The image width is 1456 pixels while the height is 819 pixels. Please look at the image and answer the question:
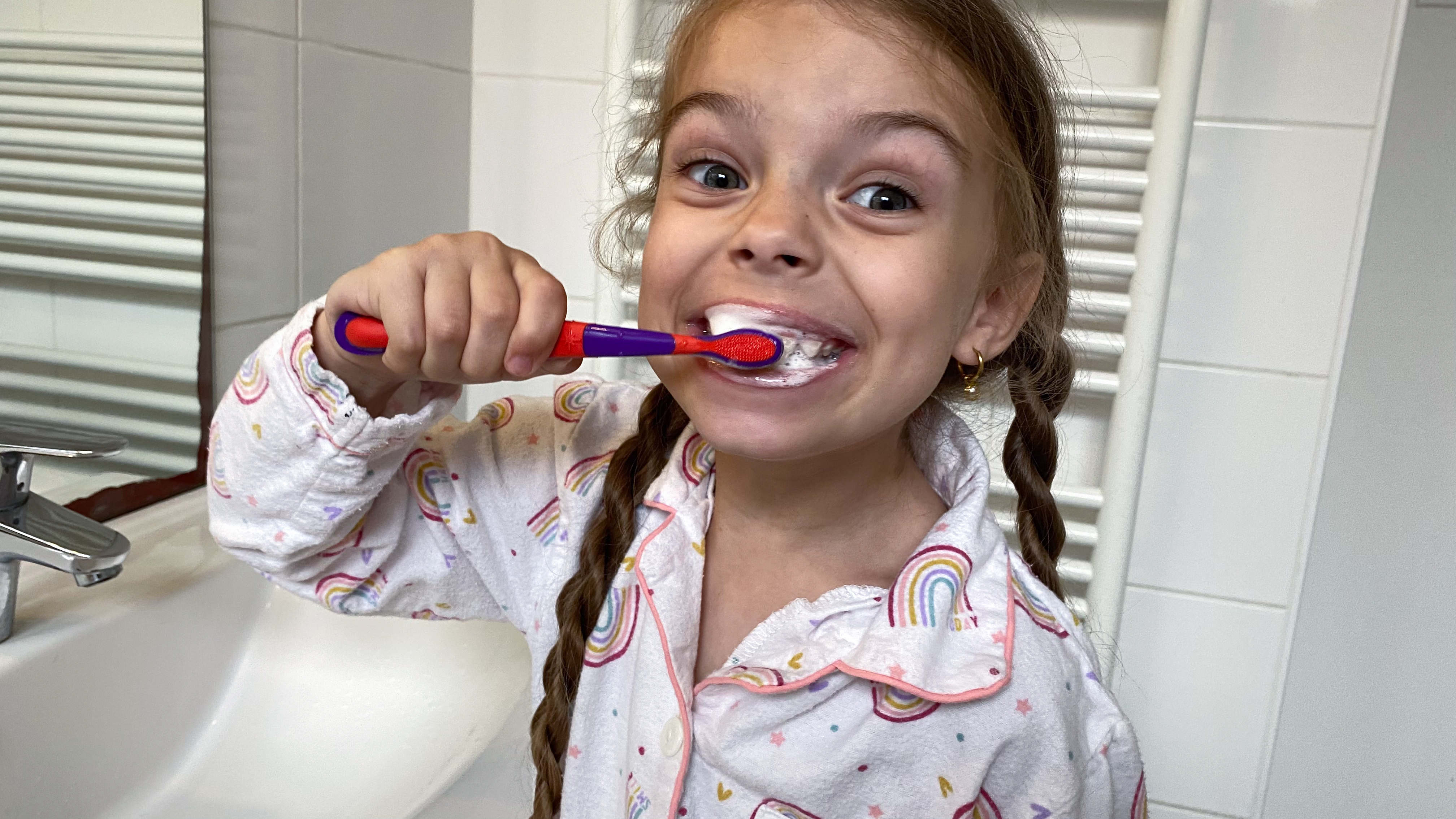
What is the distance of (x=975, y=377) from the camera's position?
0.67m

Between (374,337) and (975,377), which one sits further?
(975,377)

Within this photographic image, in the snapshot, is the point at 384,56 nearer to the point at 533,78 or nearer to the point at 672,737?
the point at 533,78

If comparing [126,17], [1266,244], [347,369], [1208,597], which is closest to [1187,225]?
[1266,244]

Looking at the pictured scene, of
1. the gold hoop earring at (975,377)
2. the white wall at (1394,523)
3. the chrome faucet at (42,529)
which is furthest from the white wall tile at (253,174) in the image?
the white wall at (1394,523)

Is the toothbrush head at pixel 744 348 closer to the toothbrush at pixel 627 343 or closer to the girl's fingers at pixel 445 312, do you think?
the toothbrush at pixel 627 343

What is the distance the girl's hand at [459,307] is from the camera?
1.62 feet

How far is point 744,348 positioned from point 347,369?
0.22 meters

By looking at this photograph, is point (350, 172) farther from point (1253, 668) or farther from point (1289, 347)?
point (1253, 668)

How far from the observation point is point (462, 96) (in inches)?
44.7

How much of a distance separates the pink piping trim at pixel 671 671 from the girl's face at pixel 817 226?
133mm

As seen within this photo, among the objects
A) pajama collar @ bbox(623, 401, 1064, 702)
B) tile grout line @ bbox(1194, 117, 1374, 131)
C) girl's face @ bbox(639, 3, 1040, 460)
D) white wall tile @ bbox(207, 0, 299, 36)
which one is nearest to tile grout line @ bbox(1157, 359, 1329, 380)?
tile grout line @ bbox(1194, 117, 1374, 131)

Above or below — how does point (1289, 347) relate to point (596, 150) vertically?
below

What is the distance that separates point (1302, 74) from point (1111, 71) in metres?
0.17

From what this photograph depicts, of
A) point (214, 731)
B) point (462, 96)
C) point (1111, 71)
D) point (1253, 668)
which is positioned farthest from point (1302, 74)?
point (214, 731)
